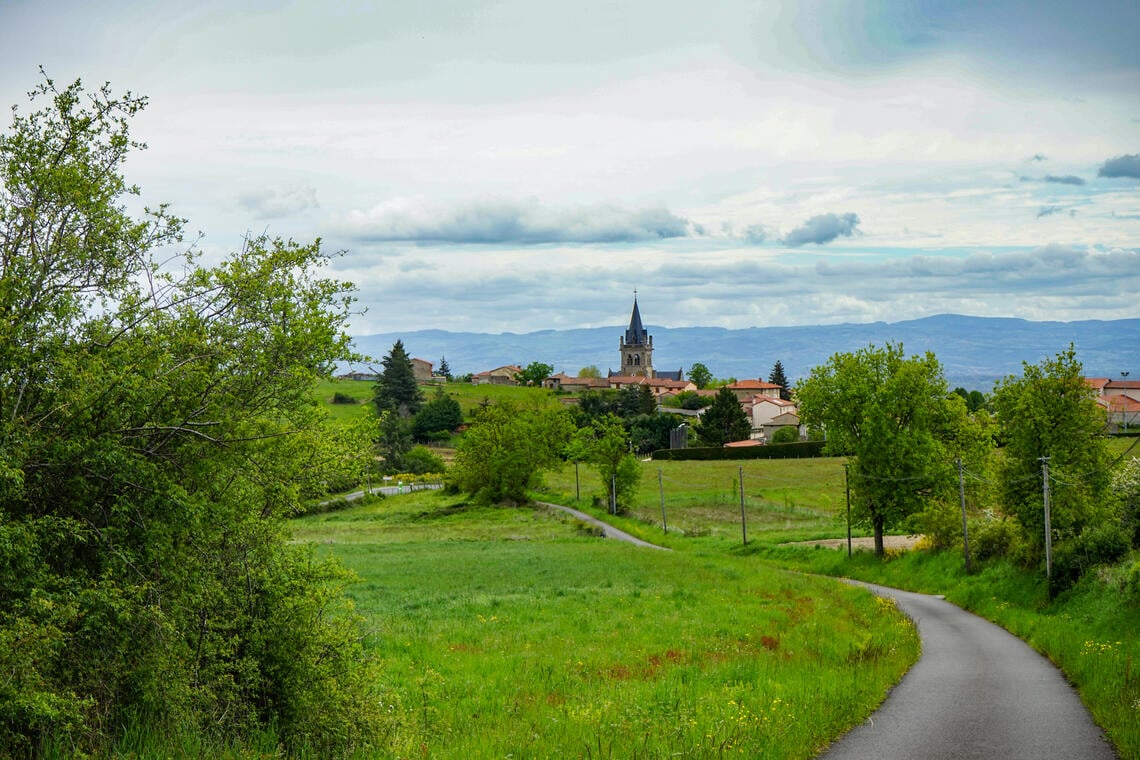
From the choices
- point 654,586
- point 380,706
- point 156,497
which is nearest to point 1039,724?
point 380,706

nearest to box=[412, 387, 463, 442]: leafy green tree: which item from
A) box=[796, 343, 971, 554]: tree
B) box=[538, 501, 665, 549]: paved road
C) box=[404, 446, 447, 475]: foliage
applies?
box=[404, 446, 447, 475]: foliage

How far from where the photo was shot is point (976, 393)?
151 m

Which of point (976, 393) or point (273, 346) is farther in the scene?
point (976, 393)

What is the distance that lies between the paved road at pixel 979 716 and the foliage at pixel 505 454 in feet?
201

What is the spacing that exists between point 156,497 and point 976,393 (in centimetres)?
15794

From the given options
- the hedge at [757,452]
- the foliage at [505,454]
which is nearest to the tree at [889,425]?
the foliage at [505,454]

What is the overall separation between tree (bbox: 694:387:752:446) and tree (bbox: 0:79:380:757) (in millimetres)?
121495

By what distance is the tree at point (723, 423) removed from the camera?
131 metres

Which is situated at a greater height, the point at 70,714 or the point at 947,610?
the point at 70,714

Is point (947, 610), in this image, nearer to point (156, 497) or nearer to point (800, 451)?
point (156, 497)

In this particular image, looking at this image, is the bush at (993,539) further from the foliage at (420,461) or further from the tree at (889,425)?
the foliage at (420,461)

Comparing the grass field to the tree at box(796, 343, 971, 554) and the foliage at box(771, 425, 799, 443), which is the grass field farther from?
the foliage at box(771, 425, 799, 443)

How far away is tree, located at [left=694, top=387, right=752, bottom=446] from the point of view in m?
131

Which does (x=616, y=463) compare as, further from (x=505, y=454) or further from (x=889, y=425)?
(x=889, y=425)
